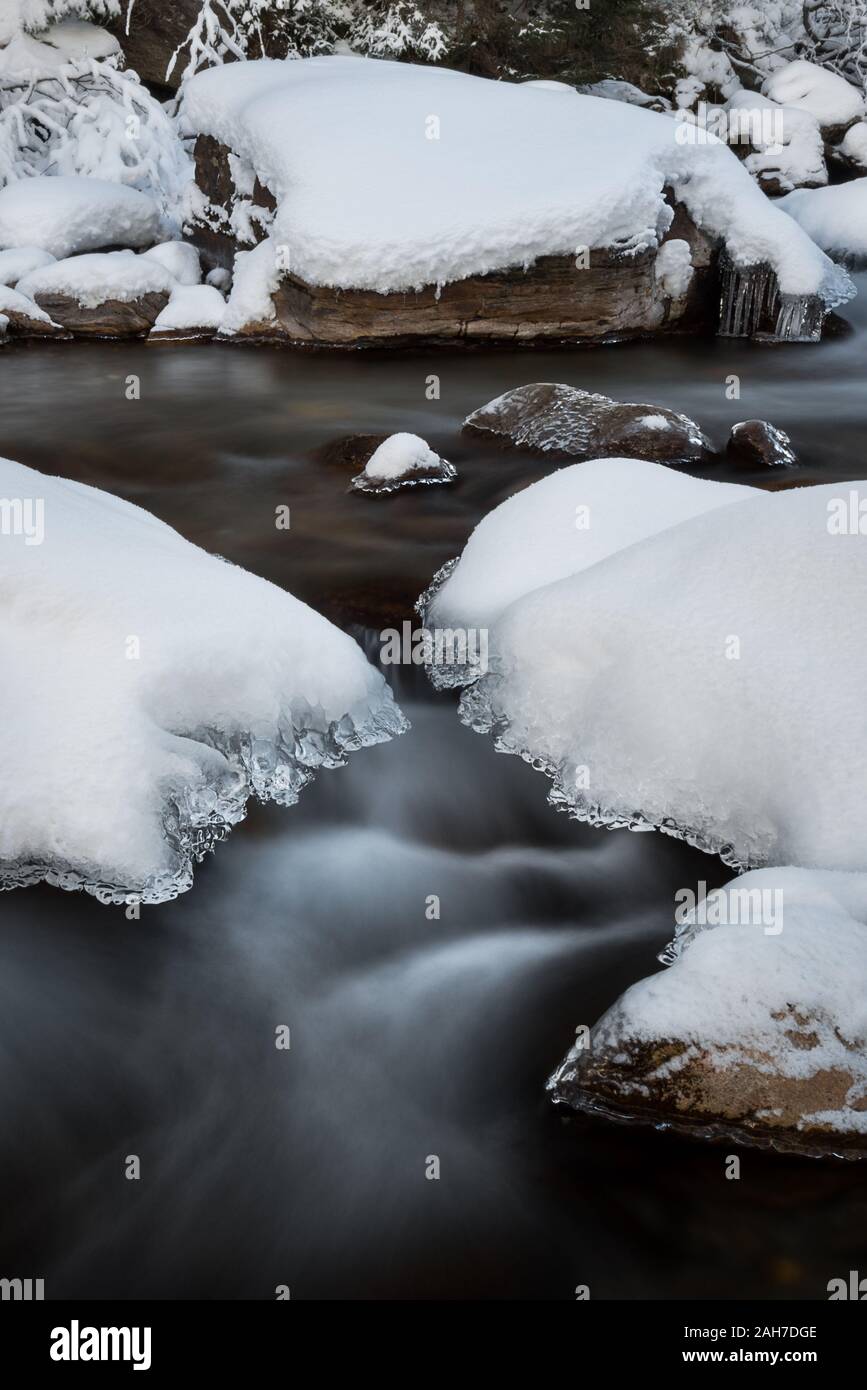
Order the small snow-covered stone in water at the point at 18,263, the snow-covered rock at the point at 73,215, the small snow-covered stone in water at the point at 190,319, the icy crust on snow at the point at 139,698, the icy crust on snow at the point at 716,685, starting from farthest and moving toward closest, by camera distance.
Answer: the snow-covered rock at the point at 73,215
the small snow-covered stone in water at the point at 18,263
the small snow-covered stone in water at the point at 190,319
the icy crust on snow at the point at 716,685
the icy crust on snow at the point at 139,698

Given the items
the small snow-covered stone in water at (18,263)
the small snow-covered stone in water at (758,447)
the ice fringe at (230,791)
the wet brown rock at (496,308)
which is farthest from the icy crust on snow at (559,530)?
the small snow-covered stone in water at (18,263)

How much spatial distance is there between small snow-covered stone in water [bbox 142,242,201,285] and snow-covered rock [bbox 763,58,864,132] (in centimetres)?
791

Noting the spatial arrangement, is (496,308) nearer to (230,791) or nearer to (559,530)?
(559,530)

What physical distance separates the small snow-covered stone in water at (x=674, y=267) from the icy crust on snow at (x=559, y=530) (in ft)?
16.2

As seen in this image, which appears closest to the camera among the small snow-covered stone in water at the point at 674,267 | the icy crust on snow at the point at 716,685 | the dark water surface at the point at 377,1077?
the dark water surface at the point at 377,1077

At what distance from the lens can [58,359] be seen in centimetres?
869

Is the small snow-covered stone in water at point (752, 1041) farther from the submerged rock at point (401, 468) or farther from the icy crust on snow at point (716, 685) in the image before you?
the submerged rock at point (401, 468)

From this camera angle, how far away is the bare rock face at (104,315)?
364 inches

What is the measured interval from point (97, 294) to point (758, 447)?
5.73m

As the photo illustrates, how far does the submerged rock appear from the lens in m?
5.83

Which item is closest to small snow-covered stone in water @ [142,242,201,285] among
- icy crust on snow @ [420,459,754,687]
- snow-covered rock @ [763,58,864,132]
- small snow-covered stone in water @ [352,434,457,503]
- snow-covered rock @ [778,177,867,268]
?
small snow-covered stone in water @ [352,434,457,503]

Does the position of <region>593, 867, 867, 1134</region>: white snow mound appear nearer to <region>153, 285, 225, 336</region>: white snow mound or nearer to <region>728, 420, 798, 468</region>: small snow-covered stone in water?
<region>728, 420, 798, 468</region>: small snow-covered stone in water

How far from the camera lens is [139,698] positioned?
122 inches

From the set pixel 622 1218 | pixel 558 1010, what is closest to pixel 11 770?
pixel 558 1010
